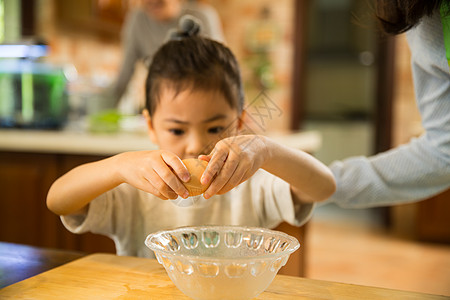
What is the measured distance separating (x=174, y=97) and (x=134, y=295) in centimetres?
46

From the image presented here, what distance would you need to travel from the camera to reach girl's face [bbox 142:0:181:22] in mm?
2279

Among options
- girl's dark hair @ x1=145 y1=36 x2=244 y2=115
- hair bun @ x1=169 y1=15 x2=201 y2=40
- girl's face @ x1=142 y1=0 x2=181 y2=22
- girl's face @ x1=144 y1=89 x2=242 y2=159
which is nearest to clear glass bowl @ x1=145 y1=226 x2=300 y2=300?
girl's face @ x1=144 y1=89 x2=242 y2=159

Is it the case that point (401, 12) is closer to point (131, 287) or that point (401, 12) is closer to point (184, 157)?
point (184, 157)

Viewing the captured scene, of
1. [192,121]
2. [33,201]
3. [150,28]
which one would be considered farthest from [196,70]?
[150,28]

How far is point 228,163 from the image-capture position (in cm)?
66

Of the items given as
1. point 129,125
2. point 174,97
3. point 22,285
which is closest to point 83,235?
point 129,125

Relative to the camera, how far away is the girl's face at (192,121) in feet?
3.22

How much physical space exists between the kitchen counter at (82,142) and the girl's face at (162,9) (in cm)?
66

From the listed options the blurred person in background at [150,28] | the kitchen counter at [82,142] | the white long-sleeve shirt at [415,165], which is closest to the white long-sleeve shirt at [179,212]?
the white long-sleeve shirt at [415,165]

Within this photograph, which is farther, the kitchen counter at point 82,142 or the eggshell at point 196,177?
the kitchen counter at point 82,142

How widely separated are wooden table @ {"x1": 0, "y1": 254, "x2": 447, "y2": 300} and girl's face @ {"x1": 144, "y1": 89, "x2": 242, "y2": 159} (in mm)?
282

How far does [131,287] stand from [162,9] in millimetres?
1816

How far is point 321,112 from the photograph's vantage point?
6.16m

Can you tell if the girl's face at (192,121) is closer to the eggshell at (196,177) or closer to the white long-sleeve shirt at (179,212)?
the white long-sleeve shirt at (179,212)
